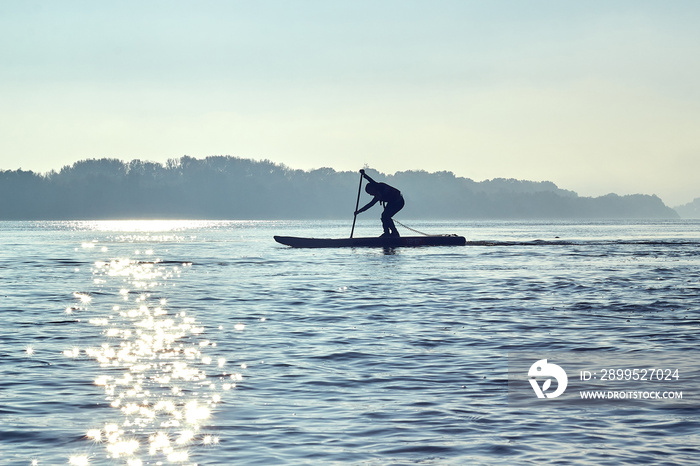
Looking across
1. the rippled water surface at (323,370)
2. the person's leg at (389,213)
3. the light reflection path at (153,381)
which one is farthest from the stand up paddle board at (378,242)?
the light reflection path at (153,381)

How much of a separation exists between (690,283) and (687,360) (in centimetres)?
1720

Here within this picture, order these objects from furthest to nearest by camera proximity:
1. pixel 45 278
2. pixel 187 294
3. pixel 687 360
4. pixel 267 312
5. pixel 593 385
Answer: pixel 45 278 < pixel 187 294 < pixel 267 312 < pixel 687 360 < pixel 593 385

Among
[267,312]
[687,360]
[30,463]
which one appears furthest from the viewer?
[267,312]

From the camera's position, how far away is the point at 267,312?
2227 cm

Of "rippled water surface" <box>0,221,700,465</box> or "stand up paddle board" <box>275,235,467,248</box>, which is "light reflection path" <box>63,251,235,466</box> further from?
"stand up paddle board" <box>275,235,467,248</box>

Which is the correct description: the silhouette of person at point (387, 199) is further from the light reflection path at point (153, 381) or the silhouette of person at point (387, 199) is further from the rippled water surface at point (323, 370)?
the light reflection path at point (153, 381)

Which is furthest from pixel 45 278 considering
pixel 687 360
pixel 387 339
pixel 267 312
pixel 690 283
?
pixel 687 360

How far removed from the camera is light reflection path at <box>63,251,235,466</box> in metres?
8.97

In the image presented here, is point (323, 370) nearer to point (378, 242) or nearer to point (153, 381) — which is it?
point (153, 381)

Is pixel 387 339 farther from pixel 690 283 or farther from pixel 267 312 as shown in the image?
pixel 690 283

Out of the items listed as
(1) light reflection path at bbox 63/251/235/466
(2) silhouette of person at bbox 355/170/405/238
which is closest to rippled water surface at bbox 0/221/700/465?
(1) light reflection path at bbox 63/251/235/466

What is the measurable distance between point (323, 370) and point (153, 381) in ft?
8.66

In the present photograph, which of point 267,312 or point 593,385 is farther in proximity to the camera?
point 267,312

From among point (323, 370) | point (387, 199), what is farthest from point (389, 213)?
point (323, 370)
